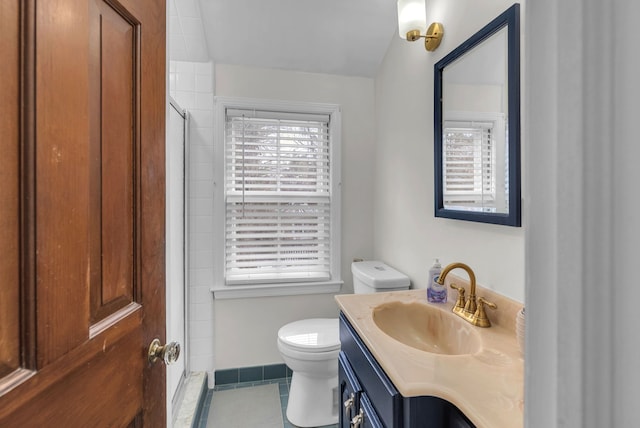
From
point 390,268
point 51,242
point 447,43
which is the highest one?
point 447,43

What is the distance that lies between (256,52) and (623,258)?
1.98 metres

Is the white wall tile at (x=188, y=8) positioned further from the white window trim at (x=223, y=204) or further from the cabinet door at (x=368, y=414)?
the cabinet door at (x=368, y=414)

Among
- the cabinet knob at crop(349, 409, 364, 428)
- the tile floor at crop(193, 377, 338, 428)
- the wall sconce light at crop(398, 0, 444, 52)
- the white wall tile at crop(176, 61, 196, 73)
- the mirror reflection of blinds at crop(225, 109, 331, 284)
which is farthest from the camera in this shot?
the mirror reflection of blinds at crop(225, 109, 331, 284)

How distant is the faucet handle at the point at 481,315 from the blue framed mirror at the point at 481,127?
Result: 27cm

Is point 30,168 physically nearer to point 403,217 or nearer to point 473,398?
point 473,398

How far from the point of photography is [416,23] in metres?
1.33

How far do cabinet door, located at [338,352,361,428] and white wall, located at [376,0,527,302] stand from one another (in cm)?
57

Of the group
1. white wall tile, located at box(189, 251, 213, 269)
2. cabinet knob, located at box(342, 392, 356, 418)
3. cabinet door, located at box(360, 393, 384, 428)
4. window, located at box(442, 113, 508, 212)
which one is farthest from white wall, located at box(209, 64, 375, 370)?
cabinet door, located at box(360, 393, 384, 428)

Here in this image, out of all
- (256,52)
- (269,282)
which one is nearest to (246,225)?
(269,282)

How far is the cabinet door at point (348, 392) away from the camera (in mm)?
995

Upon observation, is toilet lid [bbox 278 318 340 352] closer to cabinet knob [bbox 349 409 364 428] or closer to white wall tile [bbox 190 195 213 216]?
cabinet knob [bbox 349 409 364 428]

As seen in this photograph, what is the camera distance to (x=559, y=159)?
0.26 meters

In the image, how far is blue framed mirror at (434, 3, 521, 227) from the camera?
37.4 inches

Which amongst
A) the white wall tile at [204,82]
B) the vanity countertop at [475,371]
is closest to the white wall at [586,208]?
the vanity countertop at [475,371]
